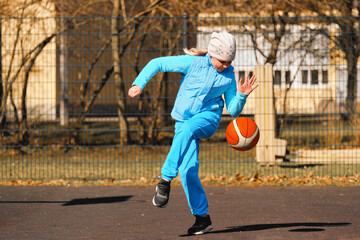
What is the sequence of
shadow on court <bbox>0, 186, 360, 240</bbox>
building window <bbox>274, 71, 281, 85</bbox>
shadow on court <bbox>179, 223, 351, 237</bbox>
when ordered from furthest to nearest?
building window <bbox>274, 71, 281, 85</bbox>, shadow on court <bbox>179, 223, 351, 237</bbox>, shadow on court <bbox>0, 186, 360, 240</bbox>

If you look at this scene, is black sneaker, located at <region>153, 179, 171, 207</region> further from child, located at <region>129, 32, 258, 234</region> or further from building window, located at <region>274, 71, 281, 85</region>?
building window, located at <region>274, 71, 281, 85</region>

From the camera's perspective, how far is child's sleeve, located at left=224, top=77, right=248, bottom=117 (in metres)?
5.77

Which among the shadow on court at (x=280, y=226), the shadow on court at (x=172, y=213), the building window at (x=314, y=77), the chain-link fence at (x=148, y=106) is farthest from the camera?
the chain-link fence at (x=148, y=106)

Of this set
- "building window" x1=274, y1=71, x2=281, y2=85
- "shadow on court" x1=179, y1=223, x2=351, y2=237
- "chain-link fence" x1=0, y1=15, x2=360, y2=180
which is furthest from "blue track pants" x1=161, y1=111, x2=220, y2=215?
"building window" x1=274, y1=71, x2=281, y2=85

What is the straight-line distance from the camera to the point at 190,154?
5.73 m

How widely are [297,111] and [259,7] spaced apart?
412 cm

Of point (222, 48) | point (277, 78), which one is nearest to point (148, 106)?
point (277, 78)

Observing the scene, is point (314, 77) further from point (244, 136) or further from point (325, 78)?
point (244, 136)

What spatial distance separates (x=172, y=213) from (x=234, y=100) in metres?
1.94

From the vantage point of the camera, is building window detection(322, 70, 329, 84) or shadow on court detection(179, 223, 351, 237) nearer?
shadow on court detection(179, 223, 351, 237)

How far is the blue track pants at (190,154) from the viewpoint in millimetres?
5609

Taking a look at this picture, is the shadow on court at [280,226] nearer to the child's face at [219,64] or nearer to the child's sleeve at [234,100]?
the child's sleeve at [234,100]

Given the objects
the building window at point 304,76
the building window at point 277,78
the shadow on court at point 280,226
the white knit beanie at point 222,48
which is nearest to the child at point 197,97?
the white knit beanie at point 222,48

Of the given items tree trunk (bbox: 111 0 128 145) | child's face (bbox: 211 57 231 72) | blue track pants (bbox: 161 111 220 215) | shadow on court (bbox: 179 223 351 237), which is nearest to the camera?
blue track pants (bbox: 161 111 220 215)
